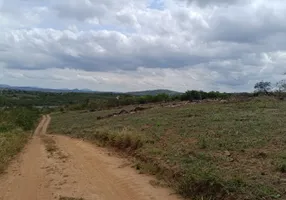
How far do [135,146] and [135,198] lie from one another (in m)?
8.25

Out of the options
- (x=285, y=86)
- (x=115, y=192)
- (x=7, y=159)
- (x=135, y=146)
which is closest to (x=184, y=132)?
(x=135, y=146)

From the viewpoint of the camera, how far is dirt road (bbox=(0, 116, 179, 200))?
1000 cm

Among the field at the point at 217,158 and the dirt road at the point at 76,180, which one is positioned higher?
the field at the point at 217,158

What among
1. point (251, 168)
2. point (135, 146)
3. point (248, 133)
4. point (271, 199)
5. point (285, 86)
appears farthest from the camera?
point (285, 86)

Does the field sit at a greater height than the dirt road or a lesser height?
greater

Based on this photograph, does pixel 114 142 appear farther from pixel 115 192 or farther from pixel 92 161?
pixel 115 192

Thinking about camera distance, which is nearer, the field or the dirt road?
the field

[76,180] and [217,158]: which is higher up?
[217,158]

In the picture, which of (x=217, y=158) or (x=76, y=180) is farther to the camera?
(x=217, y=158)

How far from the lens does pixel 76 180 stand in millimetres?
11820

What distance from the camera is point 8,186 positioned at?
37.2ft

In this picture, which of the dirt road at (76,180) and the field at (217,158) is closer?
the field at (217,158)

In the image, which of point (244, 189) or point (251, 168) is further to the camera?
point (251, 168)

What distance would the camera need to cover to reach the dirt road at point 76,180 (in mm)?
10002
